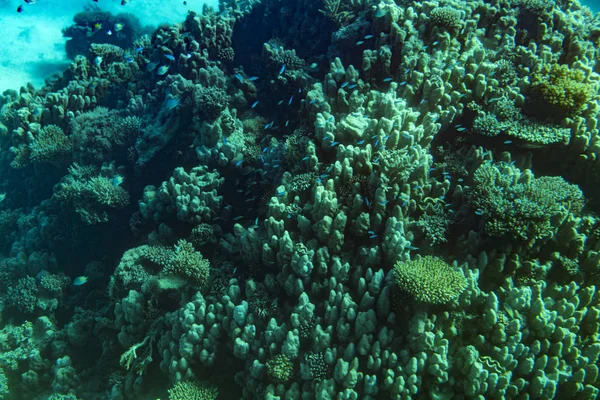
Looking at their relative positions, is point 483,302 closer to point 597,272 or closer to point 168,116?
point 597,272

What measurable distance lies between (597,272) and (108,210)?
27.5ft

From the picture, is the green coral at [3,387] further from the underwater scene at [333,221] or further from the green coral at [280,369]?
the green coral at [280,369]

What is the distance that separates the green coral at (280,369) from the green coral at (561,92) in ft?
16.2

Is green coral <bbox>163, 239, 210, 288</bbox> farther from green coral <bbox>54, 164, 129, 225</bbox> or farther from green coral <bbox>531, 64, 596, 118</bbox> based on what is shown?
green coral <bbox>531, 64, 596, 118</bbox>

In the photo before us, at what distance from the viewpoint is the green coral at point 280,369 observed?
380cm

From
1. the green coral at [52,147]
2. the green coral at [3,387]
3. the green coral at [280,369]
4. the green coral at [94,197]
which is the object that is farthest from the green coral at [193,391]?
the green coral at [52,147]

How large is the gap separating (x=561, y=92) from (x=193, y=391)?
252 inches

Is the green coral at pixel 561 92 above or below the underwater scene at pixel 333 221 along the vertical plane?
above

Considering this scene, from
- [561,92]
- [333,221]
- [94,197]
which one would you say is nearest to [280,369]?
[333,221]

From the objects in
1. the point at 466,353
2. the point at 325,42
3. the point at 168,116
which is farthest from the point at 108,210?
the point at 466,353

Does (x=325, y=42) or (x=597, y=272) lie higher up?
(x=325, y=42)

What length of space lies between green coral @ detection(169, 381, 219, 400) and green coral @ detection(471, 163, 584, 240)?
3.88 meters

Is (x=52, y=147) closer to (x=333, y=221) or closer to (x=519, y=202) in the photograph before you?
(x=333, y=221)

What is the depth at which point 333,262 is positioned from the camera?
4219mm
